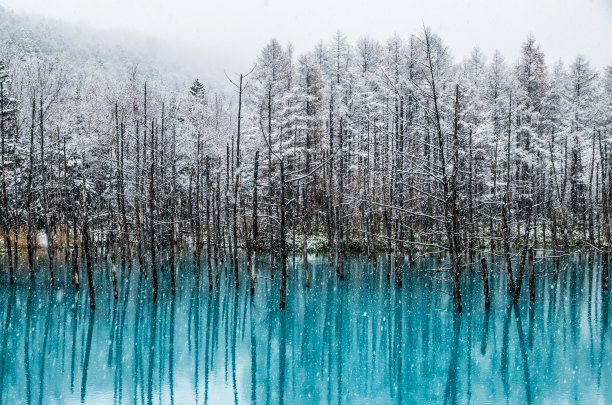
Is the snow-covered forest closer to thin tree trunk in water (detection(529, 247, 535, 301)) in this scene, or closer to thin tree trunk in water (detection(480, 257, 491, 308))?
thin tree trunk in water (detection(529, 247, 535, 301))

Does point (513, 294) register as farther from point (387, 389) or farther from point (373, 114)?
point (373, 114)

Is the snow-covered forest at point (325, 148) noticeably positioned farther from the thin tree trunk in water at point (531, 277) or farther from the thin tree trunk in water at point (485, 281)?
the thin tree trunk in water at point (485, 281)

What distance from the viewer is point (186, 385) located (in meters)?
11.2

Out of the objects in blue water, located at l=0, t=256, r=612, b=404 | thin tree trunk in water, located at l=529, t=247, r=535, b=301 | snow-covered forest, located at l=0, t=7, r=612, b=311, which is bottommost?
blue water, located at l=0, t=256, r=612, b=404

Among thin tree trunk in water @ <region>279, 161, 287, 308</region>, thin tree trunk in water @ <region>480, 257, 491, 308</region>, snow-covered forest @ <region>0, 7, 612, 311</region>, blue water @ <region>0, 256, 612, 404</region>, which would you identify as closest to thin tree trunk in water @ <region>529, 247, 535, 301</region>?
blue water @ <region>0, 256, 612, 404</region>

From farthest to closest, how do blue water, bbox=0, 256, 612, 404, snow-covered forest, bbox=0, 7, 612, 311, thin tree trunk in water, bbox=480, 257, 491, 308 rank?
snow-covered forest, bbox=0, 7, 612, 311
thin tree trunk in water, bbox=480, 257, 491, 308
blue water, bbox=0, 256, 612, 404

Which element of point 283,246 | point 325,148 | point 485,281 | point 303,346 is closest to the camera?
point 303,346

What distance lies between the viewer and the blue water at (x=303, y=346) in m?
10.8

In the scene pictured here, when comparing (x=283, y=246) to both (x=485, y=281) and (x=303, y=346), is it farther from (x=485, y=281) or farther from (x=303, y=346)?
(x=485, y=281)

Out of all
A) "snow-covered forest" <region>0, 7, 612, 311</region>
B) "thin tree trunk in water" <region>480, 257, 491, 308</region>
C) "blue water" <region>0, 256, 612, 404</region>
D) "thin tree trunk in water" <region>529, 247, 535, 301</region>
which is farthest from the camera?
"snow-covered forest" <region>0, 7, 612, 311</region>

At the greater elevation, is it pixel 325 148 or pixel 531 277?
pixel 325 148

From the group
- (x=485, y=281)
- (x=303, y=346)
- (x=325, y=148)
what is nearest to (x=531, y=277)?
(x=485, y=281)

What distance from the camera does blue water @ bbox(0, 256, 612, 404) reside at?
10.8m

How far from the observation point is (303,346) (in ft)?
47.8
